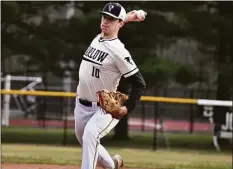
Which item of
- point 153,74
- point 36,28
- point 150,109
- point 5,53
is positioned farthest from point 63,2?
point 150,109

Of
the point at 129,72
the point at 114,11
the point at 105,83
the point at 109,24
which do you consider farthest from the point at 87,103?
the point at 114,11

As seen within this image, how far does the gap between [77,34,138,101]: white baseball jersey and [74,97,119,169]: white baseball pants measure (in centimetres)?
15

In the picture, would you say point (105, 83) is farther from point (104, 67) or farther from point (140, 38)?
point (140, 38)

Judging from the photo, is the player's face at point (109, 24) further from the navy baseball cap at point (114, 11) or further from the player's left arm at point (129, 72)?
the player's left arm at point (129, 72)

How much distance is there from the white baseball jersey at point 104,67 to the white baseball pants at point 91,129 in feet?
0.49

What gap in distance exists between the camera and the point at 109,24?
19.1ft

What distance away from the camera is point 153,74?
1680 centimetres

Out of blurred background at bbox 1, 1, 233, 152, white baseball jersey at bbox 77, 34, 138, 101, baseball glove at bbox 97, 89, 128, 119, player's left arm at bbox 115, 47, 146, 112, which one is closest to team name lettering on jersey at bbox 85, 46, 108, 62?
white baseball jersey at bbox 77, 34, 138, 101

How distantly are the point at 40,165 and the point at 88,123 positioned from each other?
10.8 feet

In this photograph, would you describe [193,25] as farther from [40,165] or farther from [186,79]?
[40,165]

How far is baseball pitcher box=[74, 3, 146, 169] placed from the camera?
18.8ft

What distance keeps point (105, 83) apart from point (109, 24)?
Answer: 57 centimetres

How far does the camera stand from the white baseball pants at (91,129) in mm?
5766

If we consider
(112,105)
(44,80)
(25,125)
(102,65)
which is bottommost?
(25,125)
